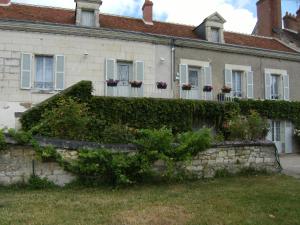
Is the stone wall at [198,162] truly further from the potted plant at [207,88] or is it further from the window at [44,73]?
the window at [44,73]

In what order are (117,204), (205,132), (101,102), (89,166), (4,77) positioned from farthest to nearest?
(4,77) → (101,102) → (205,132) → (89,166) → (117,204)

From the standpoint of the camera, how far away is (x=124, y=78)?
15.4 meters

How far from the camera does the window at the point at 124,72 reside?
50.3 ft

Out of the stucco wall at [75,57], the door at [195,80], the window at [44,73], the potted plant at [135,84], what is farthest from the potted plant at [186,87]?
the window at [44,73]

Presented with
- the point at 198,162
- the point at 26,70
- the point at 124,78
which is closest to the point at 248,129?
the point at 198,162

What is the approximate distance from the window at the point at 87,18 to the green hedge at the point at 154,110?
158 inches

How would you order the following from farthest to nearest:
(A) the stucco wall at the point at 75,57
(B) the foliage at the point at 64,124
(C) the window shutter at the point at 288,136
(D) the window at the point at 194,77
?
(C) the window shutter at the point at 288,136 < (D) the window at the point at 194,77 < (A) the stucco wall at the point at 75,57 < (B) the foliage at the point at 64,124

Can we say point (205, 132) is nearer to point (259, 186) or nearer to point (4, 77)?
point (259, 186)

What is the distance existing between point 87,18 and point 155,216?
11.3 metres

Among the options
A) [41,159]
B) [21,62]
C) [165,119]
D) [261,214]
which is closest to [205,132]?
[261,214]

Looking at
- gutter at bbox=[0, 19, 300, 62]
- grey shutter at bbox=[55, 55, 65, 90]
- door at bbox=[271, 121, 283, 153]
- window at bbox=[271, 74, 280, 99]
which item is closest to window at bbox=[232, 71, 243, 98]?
gutter at bbox=[0, 19, 300, 62]

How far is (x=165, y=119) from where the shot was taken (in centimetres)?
1389

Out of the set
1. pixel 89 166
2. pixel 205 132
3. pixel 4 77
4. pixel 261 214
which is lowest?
pixel 261 214

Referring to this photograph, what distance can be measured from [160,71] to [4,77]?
20.7 ft
